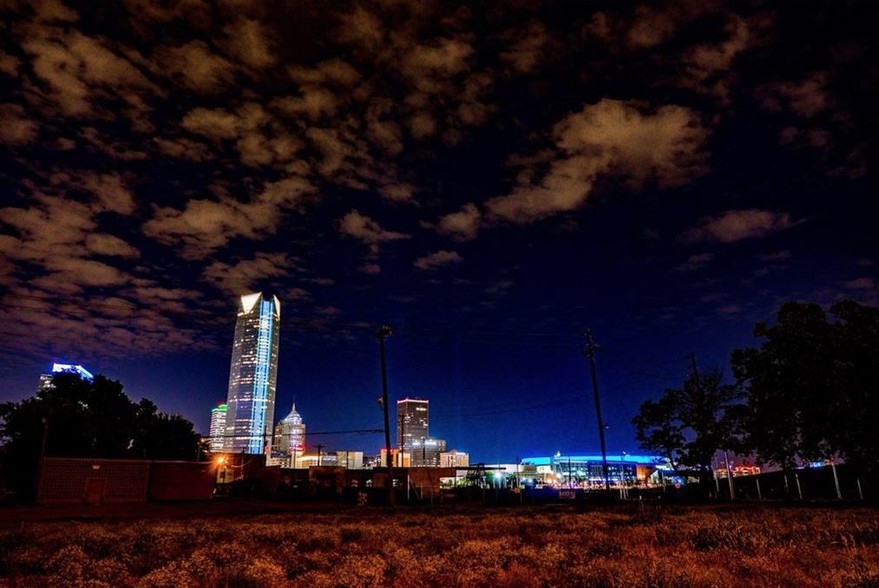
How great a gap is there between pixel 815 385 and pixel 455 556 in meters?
22.9

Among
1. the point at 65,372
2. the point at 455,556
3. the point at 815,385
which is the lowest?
Answer: the point at 455,556

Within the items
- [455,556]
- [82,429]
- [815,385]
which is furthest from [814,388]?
[82,429]

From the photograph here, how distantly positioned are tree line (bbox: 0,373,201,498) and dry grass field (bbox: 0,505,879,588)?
1564 inches

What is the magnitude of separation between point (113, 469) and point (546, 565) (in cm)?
4717

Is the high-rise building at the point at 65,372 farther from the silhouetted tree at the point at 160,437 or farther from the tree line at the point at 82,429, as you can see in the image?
the silhouetted tree at the point at 160,437

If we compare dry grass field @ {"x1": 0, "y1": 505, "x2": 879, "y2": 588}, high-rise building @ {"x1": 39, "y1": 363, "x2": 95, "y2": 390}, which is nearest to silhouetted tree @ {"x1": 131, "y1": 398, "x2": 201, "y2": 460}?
high-rise building @ {"x1": 39, "y1": 363, "x2": 95, "y2": 390}

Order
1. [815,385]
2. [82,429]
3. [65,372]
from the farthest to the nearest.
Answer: [65,372]
[82,429]
[815,385]

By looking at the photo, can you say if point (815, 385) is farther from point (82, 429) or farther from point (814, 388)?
point (82, 429)

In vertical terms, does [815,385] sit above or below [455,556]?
above

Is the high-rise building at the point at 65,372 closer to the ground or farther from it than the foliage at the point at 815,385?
farther from it

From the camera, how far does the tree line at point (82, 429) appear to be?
5403 centimetres

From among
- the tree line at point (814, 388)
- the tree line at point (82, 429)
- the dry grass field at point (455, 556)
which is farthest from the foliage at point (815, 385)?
the tree line at point (82, 429)

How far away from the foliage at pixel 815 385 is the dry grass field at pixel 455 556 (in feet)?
27.0

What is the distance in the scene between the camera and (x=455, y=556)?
13344 mm
